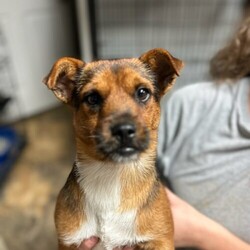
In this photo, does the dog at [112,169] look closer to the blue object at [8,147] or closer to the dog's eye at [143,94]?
the dog's eye at [143,94]

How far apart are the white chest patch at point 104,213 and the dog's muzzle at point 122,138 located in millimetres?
136

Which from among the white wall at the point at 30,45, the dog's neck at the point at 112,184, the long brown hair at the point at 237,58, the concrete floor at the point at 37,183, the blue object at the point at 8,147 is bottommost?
the concrete floor at the point at 37,183

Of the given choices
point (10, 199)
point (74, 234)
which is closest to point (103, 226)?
point (74, 234)

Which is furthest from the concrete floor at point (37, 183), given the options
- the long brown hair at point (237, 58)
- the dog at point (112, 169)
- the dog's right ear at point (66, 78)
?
the long brown hair at point (237, 58)

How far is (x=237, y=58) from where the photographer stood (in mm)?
1367

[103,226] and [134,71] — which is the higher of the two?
[134,71]

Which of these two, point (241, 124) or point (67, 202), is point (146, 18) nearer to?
point (241, 124)

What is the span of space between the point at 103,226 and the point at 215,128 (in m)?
0.53

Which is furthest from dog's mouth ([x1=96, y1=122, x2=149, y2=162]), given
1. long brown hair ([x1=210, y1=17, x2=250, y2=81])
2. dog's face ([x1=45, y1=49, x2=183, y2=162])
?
long brown hair ([x1=210, y1=17, x2=250, y2=81])

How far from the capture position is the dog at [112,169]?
96 centimetres

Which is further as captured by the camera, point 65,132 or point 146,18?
point 65,132

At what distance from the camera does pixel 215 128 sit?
127 cm

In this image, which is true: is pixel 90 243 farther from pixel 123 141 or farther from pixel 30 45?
pixel 30 45

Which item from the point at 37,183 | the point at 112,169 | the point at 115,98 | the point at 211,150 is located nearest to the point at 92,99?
the point at 115,98
